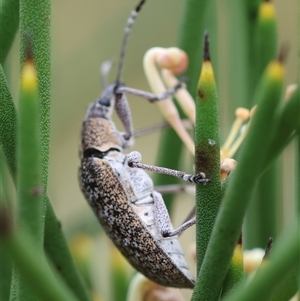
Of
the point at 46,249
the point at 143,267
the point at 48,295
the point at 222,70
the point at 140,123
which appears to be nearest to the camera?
the point at 48,295

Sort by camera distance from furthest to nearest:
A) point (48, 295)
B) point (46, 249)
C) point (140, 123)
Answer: point (140, 123) → point (46, 249) → point (48, 295)

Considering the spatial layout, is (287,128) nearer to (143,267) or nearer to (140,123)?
(143,267)

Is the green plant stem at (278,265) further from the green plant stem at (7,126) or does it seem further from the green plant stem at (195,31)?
the green plant stem at (195,31)

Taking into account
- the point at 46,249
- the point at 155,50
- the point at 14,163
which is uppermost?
the point at 155,50

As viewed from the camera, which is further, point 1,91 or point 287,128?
point 1,91

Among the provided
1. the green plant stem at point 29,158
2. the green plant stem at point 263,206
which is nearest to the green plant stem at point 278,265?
the green plant stem at point 29,158

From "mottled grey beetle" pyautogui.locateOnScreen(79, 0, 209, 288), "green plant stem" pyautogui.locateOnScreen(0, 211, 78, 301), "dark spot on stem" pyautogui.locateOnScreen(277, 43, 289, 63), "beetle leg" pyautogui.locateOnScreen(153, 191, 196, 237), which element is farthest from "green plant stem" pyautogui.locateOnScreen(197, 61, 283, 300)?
"beetle leg" pyautogui.locateOnScreen(153, 191, 196, 237)

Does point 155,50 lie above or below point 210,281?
above

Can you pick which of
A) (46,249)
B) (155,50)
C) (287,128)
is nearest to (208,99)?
(287,128)
